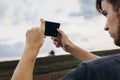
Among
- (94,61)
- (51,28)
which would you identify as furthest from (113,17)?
(51,28)

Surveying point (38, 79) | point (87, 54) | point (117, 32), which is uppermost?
point (117, 32)

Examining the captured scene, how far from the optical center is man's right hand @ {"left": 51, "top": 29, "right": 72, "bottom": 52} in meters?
2.17

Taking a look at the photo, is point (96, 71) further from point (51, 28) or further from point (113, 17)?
point (51, 28)

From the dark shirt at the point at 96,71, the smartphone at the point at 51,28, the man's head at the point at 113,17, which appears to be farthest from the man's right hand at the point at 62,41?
the dark shirt at the point at 96,71

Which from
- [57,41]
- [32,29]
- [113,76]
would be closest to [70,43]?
[57,41]

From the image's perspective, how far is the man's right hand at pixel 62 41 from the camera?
7.11 ft

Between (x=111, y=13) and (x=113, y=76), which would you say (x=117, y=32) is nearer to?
(x=111, y=13)

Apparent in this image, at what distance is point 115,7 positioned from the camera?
128 centimetres

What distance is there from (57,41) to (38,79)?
1.14 metres

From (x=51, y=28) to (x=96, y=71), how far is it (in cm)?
103

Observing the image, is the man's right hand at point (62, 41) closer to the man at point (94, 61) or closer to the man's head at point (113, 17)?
the man at point (94, 61)

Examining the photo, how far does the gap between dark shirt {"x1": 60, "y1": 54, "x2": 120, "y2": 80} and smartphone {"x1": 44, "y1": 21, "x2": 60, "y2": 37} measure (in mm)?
945

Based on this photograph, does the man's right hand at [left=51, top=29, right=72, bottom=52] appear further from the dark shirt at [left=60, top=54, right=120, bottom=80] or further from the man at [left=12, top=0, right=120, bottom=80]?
the dark shirt at [left=60, top=54, right=120, bottom=80]

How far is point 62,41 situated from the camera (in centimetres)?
219
